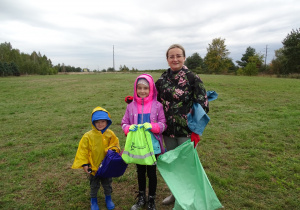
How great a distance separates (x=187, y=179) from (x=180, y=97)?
1118mm

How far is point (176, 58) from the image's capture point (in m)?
2.88

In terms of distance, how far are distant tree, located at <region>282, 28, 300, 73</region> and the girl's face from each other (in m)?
45.8

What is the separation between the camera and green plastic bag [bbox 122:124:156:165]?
262 cm

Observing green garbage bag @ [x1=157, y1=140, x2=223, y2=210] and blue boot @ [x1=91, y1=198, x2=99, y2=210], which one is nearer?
green garbage bag @ [x1=157, y1=140, x2=223, y2=210]

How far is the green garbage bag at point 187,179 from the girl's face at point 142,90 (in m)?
0.86

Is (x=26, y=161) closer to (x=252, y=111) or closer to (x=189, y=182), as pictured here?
(x=189, y=182)

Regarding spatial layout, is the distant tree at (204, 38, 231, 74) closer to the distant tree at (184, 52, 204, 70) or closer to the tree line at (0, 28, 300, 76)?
the tree line at (0, 28, 300, 76)

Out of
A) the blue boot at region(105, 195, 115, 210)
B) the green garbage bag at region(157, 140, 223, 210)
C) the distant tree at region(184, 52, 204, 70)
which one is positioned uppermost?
the distant tree at region(184, 52, 204, 70)

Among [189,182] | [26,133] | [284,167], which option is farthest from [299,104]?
[26,133]

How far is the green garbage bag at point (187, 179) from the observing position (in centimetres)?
269

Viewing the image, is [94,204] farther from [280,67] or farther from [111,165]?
[280,67]

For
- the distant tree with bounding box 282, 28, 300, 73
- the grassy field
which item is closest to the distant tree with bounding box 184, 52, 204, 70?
the distant tree with bounding box 282, 28, 300, 73

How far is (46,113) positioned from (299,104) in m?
12.9

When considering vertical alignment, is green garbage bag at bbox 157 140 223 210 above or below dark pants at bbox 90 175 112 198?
above
